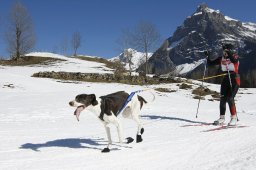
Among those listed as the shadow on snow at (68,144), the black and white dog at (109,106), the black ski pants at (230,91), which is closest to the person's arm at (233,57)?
the black ski pants at (230,91)

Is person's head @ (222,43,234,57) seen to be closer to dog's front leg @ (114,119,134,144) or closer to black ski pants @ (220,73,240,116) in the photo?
black ski pants @ (220,73,240,116)

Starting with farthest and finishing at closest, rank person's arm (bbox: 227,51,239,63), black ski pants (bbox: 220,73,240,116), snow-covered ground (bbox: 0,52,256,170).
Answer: black ski pants (bbox: 220,73,240,116), person's arm (bbox: 227,51,239,63), snow-covered ground (bbox: 0,52,256,170)

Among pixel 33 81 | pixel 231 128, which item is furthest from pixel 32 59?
pixel 231 128

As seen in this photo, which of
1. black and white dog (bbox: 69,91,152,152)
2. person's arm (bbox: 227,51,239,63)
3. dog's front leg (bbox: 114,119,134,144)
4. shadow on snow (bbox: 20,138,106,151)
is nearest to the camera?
black and white dog (bbox: 69,91,152,152)

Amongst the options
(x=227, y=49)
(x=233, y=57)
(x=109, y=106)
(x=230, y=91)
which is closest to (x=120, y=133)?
(x=109, y=106)

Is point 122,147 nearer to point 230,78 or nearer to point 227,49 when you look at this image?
point 230,78

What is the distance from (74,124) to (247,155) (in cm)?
865

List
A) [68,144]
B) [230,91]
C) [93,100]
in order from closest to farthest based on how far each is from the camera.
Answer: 1. [93,100]
2. [68,144]
3. [230,91]

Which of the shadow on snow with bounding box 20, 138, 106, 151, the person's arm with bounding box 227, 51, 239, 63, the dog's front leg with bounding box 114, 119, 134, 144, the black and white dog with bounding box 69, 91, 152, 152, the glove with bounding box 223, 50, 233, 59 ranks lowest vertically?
the shadow on snow with bounding box 20, 138, 106, 151

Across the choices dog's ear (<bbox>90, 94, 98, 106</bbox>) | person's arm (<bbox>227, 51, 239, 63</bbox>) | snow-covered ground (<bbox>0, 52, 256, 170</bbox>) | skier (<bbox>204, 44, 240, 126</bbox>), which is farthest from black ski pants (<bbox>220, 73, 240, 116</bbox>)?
dog's ear (<bbox>90, 94, 98, 106</bbox>)

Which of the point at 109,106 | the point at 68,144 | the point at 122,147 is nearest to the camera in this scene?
the point at 109,106

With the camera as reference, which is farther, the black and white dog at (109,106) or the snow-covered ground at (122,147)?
the black and white dog at (109,106)

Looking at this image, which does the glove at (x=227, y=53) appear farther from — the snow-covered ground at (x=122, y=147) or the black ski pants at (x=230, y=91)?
the snow-covered ground at (x=122, y=147)

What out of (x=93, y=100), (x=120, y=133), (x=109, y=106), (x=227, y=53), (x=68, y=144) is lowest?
(x=68, y=144)
